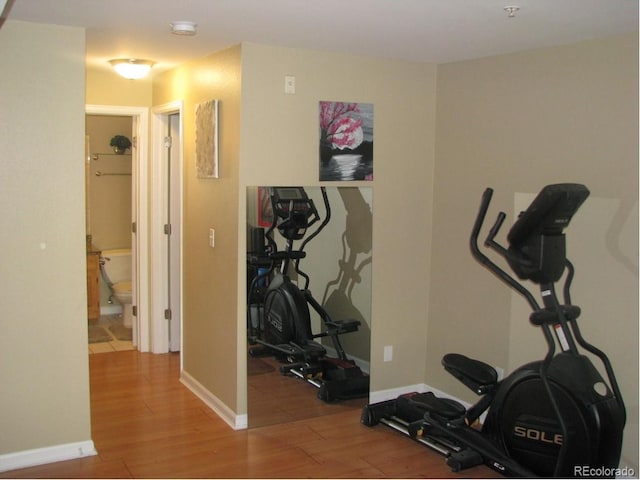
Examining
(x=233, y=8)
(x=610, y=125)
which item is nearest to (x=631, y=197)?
(x=610, y=125)

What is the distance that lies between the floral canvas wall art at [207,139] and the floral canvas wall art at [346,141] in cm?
65

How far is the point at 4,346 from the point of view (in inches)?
135

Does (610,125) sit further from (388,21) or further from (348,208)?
(348,208)

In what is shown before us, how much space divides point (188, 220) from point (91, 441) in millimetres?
1680

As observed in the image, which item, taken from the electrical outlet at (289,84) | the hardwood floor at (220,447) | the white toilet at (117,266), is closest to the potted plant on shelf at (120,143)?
the white toilet at (117,266)

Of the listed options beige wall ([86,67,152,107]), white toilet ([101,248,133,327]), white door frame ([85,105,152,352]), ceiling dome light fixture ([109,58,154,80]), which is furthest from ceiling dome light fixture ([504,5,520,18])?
white toilet ([101,248,133,327])

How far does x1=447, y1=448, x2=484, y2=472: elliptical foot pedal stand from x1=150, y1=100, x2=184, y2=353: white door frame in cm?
269

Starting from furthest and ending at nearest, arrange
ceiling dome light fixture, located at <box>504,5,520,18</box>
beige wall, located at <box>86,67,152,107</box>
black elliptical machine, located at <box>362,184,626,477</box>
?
1. beige wall, located at <box>86,67,152,107</box>
2. black elliptical machine, located at <box>362,184,626,477</box>
3. ceiling dome light fixture, located at <box>504,5,520,18</box>

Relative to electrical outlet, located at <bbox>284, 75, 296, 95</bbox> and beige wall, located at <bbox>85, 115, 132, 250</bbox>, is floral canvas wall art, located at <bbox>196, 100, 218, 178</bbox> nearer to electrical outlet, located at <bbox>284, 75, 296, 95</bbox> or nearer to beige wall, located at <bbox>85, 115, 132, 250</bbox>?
electrical outlet, located at <bbox>284, 75, 296, 95</bbox>

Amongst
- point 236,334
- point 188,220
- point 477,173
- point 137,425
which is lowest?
point 137,425

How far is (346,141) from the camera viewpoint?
4.27 m

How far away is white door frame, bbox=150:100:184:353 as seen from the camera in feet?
17.7

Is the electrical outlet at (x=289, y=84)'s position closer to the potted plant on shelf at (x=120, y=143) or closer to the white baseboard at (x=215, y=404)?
the white baseboard at (x=215, y=404)

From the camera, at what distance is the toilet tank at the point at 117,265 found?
6941mm
